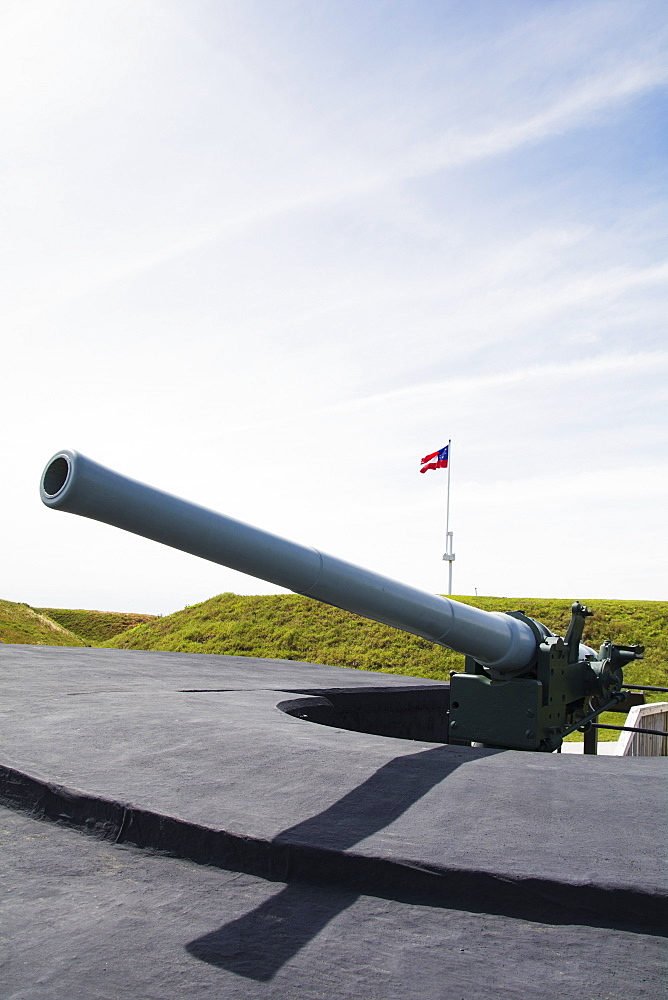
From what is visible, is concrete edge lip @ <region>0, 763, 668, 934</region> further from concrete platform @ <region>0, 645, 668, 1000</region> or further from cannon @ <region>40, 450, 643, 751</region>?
cannon @ <region>40, 450, 643, 751</region>

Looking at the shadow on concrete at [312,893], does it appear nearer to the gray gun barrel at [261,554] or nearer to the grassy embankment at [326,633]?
the gray gun barrel at [261,554]

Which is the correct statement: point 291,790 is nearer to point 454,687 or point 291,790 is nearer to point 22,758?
point 22,758

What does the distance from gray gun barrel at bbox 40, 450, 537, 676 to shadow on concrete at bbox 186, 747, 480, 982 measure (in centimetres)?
86

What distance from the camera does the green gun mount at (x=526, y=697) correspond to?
5621 millimetres

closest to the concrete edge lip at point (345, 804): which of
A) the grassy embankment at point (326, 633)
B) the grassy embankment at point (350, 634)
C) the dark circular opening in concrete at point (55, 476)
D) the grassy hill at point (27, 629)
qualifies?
the dark circular opening in concrete at point (55, 476)

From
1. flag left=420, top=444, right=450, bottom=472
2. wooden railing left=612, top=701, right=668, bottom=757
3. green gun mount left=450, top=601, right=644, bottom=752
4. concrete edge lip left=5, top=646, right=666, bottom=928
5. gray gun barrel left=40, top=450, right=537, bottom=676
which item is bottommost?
wooden railing left=612, top=701, right=668, bottom=757

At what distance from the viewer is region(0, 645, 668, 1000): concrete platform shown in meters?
2.54

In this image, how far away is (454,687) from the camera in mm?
5875

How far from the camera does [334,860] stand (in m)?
3.12

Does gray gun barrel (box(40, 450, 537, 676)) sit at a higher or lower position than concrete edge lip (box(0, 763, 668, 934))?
higher

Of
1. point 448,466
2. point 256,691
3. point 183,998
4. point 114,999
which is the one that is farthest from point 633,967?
point 448,466

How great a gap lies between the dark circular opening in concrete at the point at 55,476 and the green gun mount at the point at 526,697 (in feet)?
10.8

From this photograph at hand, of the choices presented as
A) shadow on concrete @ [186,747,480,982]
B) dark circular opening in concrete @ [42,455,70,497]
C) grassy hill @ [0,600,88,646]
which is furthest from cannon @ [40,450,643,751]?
grassy hill @ [0,600,88,646]

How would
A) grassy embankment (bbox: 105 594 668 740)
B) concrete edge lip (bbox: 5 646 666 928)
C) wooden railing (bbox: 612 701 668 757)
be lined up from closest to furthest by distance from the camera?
concrete edge lip (bbox: 5 646 666 928)
wooden railing (bbox: 612 701 668 757)
grassy embankment (bbox: 105 594 668 740)
